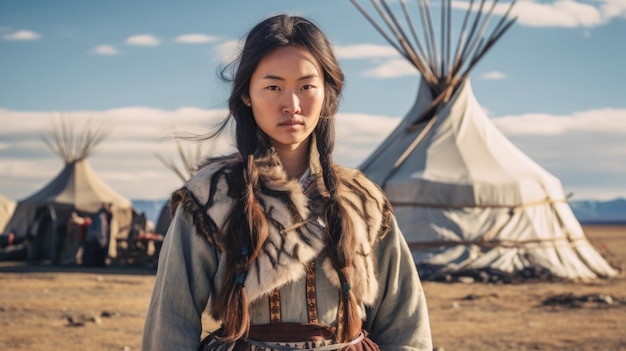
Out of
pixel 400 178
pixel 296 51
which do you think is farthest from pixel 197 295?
pixel 400 178

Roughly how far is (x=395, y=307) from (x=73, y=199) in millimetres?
16723

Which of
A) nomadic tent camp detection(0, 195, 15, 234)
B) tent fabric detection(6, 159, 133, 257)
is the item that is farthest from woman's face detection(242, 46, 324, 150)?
nomadic tent camp detection(0, 195, 15, 234)

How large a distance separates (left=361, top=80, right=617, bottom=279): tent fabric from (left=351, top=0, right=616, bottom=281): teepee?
0.05 ft

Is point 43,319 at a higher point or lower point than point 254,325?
lower

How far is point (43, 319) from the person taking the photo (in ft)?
25.0

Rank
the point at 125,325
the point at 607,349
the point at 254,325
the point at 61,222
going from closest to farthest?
the point at 254,325 → the point at 607,349 → the point at 125,325 → the point at 61,222

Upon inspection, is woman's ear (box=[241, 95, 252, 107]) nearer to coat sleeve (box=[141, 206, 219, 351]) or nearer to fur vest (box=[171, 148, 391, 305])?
fur vest (box=[171, 148, 391, 305])

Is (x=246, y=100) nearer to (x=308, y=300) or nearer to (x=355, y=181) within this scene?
(x=355, y=181)

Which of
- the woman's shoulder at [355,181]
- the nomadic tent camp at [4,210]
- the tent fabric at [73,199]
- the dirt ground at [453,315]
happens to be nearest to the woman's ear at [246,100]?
the woman's shoulder at [355,181]

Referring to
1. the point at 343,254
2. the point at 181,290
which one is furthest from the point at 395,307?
the point at 181,290

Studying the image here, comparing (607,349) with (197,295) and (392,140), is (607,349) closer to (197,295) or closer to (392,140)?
(197,295)

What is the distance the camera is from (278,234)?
1.79 meters

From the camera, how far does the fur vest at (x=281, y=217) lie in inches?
69.5

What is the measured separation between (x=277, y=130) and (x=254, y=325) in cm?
43
